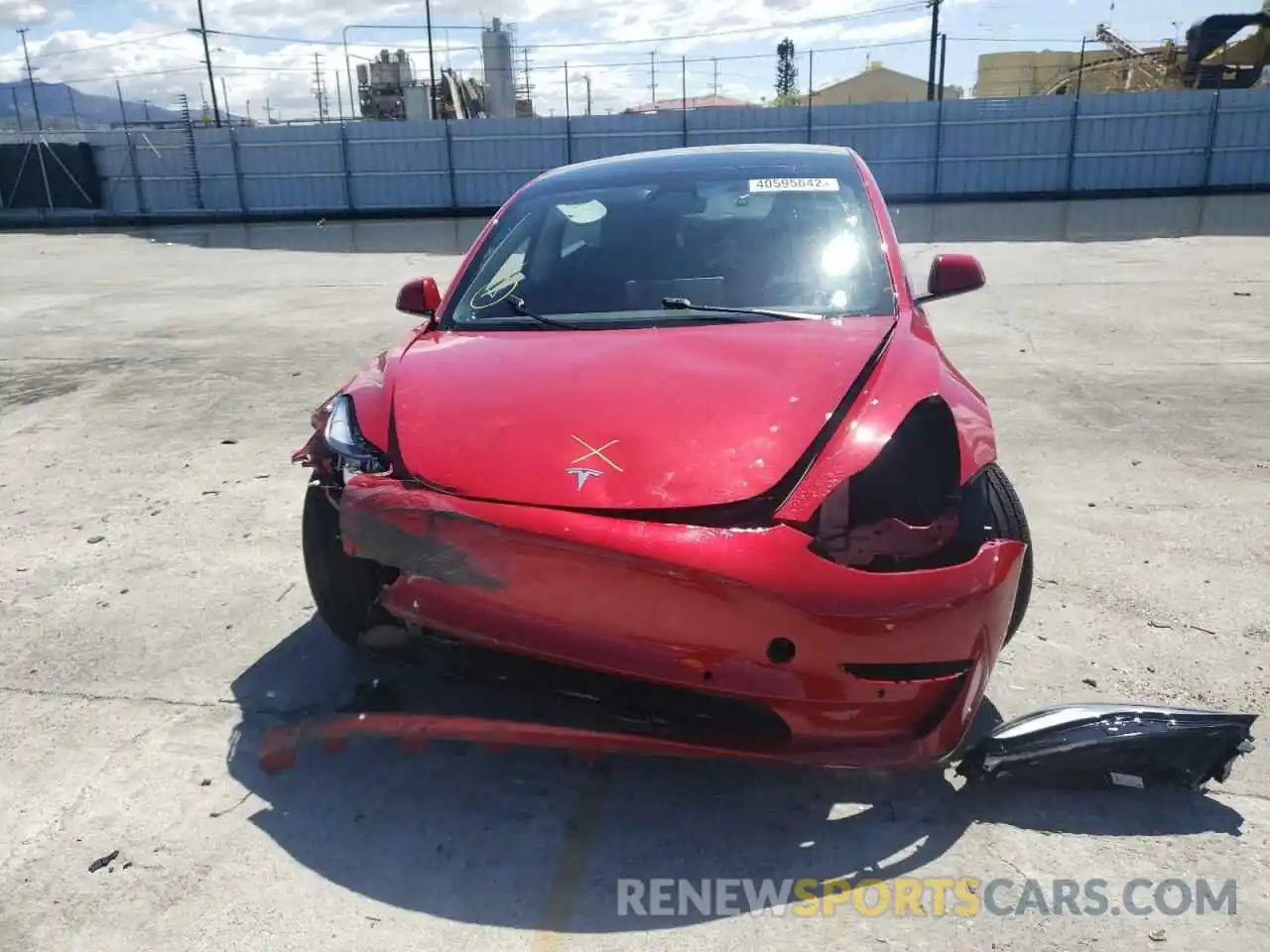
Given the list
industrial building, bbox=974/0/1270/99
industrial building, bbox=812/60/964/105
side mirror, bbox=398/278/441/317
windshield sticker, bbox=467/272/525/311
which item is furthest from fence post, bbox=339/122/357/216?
industrial building, bbox=812/60/964/105

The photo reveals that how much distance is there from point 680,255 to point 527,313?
1.93 feet

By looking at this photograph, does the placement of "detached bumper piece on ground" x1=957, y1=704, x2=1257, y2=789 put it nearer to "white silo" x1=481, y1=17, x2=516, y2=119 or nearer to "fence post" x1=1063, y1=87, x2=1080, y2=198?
"fence post" x1=1063, y1=87, x2=1080, y2=198

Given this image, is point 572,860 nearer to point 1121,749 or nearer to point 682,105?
point 1121,749

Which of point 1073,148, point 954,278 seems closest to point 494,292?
point 954,278

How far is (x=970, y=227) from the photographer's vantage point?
17.7m

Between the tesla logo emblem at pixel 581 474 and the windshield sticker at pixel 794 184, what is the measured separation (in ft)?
5.73

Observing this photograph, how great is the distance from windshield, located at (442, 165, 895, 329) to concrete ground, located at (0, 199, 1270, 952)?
1275 mm

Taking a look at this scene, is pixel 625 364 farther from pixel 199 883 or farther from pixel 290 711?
pixel 199 883

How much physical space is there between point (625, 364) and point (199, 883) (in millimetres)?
1605

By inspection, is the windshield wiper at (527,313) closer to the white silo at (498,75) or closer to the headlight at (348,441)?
the headlight at (348,441)

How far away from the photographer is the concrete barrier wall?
2475 cm

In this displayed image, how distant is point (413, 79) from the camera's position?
39.5m

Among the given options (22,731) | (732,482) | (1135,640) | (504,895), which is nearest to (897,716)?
(732,482)

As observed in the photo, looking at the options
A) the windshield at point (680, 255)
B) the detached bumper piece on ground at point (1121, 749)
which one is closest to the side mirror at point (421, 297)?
the windshield at point (680, 255)
